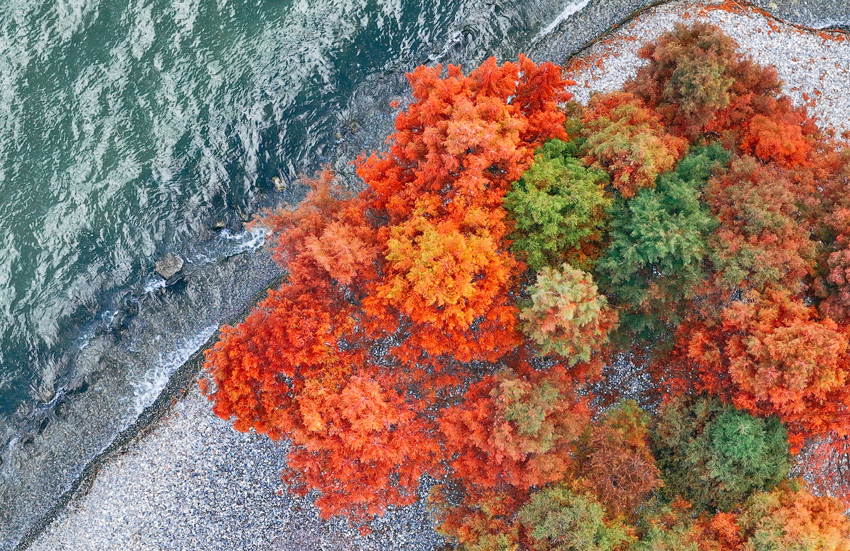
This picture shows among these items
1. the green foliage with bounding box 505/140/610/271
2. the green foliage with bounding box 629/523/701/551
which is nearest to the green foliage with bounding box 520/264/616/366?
the green foliage with bounding box 505/140/610/271

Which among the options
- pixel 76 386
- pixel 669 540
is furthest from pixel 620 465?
pixel 76 386

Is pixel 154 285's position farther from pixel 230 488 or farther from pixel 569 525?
pixel 569 525

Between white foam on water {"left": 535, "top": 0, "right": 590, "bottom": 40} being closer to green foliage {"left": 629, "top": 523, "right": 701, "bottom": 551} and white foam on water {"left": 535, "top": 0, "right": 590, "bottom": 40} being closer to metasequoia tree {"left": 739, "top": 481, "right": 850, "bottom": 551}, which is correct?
metasequoia tree {"left": 739, "top": 481, "right": 850, "bottom": 551}

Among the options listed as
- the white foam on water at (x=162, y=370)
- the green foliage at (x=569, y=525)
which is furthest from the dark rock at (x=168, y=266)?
the green foliage at (x=569, y=525)

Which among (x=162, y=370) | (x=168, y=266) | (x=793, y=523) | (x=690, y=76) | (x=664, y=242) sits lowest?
(x=162, y=370)

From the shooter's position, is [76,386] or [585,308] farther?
[76,386]

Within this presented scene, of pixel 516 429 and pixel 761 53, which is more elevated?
pixel 761 53
